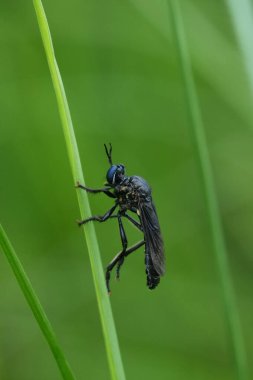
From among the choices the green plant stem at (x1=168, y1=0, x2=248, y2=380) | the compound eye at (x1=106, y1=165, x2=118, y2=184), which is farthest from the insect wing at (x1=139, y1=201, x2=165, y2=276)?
the green plant stem at (x1=168, y1=0, x2=248, y2=380)

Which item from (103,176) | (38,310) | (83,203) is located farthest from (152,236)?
(38,310)

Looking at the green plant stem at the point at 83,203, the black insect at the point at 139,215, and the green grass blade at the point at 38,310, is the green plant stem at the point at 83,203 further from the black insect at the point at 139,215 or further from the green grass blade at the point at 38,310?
the black insect at the point at 139,215

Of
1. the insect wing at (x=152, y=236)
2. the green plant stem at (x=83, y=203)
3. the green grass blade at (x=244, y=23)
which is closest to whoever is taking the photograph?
the green plant stem at (x=83, y=203)

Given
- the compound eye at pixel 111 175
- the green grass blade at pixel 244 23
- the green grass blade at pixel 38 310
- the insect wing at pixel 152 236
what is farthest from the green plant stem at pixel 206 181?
the compound eye at pixel 111 175

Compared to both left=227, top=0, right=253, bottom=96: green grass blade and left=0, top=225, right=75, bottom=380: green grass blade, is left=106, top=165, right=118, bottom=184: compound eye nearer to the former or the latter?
left=227, top=0, right=253, bottom=96: green grass blade

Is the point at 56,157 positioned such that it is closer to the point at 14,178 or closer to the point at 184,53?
the point at 14,178
